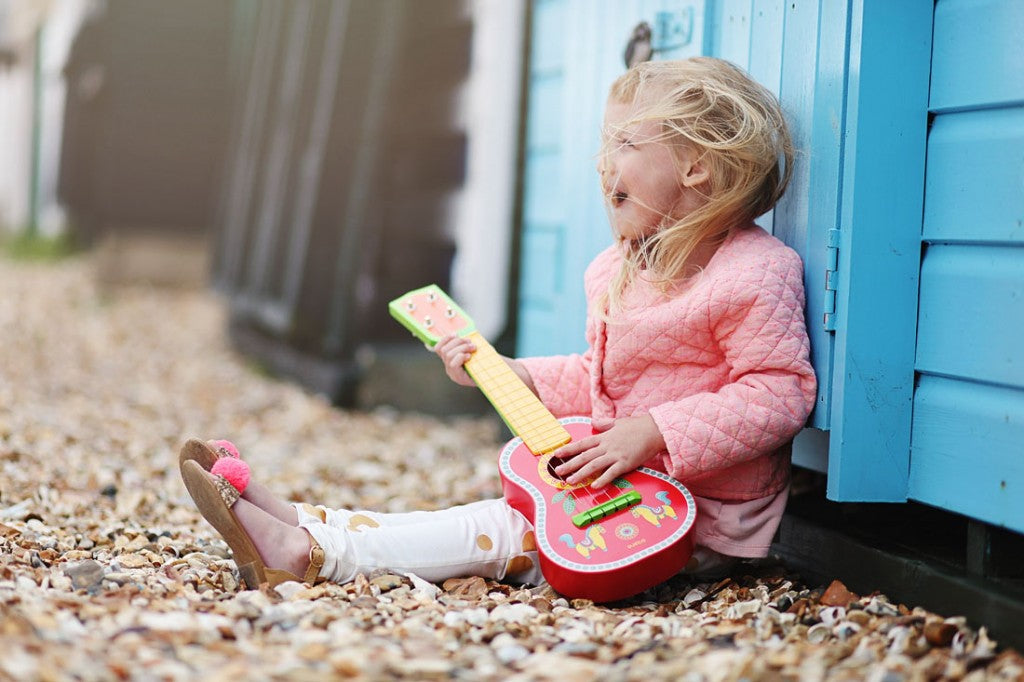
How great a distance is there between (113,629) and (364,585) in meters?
0.46

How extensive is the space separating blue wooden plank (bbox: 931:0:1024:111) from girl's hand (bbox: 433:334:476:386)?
947 mm

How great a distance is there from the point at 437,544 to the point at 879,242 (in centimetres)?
93

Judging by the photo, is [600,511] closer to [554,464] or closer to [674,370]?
[554,464]

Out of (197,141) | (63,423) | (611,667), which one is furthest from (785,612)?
(197,141)

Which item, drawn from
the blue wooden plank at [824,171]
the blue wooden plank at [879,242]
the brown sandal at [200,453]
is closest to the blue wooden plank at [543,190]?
the blue wooden plank at [824,171]

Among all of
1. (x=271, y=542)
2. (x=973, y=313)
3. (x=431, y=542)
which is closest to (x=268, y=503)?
(x=271, y=542)

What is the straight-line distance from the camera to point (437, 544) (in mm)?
1970

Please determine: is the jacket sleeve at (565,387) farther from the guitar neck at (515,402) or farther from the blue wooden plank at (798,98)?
the blue wooden plank at (798,98)

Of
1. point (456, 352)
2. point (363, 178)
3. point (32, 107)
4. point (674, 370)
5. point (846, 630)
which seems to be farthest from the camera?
point (32, 107)

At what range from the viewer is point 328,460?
341 cm

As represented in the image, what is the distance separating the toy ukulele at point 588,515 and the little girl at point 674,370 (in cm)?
4

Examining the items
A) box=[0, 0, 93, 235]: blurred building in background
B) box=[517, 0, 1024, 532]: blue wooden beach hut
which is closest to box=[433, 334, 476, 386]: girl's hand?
Answer: box=[517, 0, 1024, 532]: blue wooden beach hut

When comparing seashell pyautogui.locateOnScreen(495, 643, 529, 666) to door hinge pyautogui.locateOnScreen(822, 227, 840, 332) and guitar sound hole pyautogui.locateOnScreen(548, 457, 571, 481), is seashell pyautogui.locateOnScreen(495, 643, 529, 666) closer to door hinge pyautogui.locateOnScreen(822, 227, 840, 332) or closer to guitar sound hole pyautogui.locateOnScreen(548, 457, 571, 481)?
guitar sound hole pyautogui.locateOnScreen(548, 457, 571, 481)

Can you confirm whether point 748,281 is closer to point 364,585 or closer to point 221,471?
point 364,585
